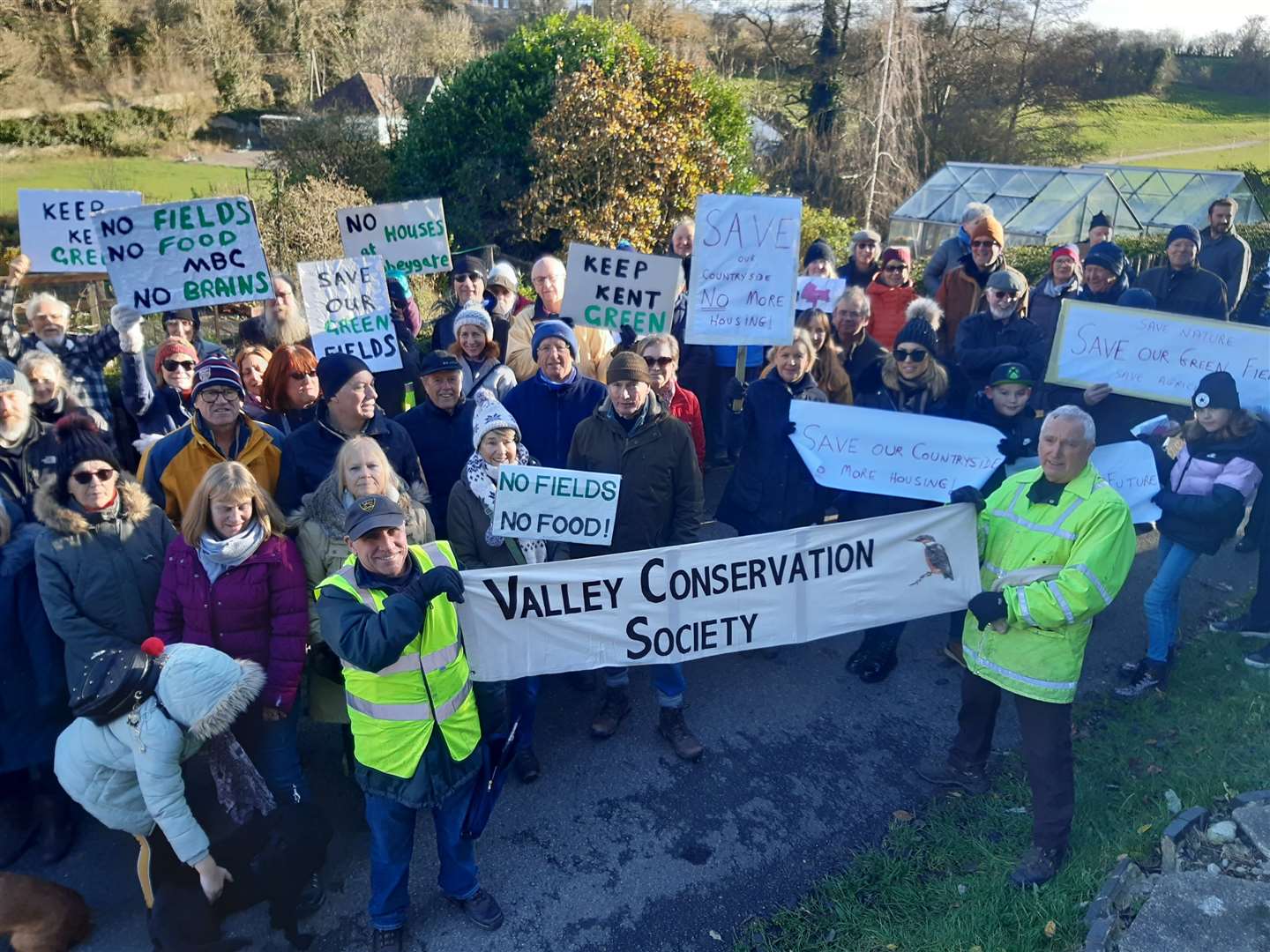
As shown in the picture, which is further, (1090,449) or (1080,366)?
(1080,366)

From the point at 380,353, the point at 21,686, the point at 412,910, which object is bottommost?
the point at 412,910

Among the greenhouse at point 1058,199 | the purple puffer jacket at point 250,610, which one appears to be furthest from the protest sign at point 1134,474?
the greenhouse at point 1058,199

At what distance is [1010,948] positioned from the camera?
12.7 ft

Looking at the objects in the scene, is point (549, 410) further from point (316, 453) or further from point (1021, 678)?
point (1021, 678)

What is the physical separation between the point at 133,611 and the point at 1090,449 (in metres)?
4.51

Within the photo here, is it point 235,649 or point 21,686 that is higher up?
point 235,649

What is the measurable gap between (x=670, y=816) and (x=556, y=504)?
179 cm

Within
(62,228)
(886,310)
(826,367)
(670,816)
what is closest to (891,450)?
(826,367)

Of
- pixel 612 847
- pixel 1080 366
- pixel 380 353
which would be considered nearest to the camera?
pixel 612 847

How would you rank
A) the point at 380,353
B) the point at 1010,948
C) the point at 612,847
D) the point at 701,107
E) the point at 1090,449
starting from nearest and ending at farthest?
the point at 1010,948, the point at 1090,449, the point at 612,847, the point at 380,353, the point at 701,107

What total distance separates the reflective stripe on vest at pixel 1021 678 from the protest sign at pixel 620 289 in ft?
10.9

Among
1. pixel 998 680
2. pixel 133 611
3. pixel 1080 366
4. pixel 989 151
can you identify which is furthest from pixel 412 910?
pixel 989 151

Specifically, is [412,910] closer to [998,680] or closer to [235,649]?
[235,649]

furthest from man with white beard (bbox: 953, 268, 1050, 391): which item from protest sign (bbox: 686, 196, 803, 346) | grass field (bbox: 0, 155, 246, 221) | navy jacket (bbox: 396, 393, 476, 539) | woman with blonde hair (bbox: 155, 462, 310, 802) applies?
grass field (bbox: 0, 155, 246, 221)
